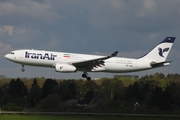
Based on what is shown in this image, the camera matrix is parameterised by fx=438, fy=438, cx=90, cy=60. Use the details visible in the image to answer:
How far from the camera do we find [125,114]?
83625 millimetres

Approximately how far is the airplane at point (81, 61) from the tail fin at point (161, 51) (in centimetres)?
66

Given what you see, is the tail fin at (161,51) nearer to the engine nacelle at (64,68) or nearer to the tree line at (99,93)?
the engine nacelle at (64,68)

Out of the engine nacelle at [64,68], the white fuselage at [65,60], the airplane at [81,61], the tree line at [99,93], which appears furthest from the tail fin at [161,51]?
the tree line at [99,93]

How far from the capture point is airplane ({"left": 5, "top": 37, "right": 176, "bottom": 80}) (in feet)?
208

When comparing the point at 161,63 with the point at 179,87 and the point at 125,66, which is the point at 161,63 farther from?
the point at 179,87

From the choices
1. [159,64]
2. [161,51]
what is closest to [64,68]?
[159,64]

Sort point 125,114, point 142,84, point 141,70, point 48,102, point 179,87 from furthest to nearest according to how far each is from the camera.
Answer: point 142,84
point 179,87
point 48,102
point 125,114
point 141,70

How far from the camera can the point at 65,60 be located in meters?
64.1

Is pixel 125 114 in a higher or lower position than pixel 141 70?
lower

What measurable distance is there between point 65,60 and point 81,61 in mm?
2406

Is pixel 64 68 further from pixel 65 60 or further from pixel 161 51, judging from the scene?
pixel 161 51

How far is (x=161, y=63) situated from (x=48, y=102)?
4145 centimetres

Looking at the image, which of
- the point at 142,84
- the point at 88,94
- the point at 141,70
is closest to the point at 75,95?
the point at 88,94

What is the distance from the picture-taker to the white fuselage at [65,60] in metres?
63.4
